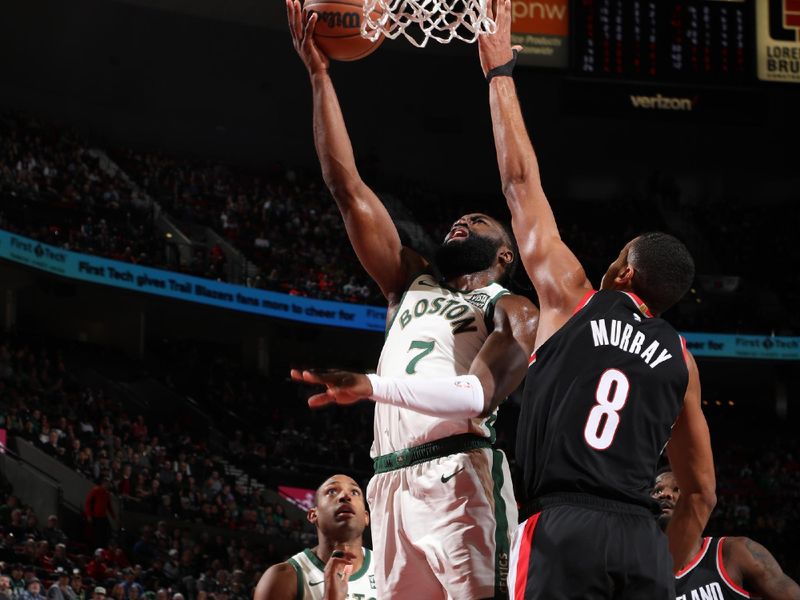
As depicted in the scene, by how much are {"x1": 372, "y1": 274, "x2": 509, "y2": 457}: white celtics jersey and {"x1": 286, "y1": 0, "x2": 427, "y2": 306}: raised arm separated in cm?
13

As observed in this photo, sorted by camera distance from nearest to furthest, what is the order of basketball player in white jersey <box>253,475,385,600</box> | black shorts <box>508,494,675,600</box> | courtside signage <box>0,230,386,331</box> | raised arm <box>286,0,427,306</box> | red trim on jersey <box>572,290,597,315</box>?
black shorts <box>508,494,675,600</box> → red trim on jersey <box>572,290,597,315</box> → raised arm <box>286,0,427,306</box> → basketball player in white jersey <box>253,475,385,600</box> → courtside signage <box>0,230,386,331</box>

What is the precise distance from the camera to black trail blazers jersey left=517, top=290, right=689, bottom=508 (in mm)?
3203

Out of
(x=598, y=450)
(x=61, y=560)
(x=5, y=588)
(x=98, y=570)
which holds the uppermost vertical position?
(x=598, y=450)

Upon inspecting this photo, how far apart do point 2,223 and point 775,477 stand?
50.9 ft

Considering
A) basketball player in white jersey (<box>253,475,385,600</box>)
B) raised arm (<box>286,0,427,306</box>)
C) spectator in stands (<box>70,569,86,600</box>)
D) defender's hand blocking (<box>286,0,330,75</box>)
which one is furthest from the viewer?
spectator in stands (<box>70,569,86,600</box>)

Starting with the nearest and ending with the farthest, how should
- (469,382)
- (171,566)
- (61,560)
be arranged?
(469,382)
(61,560)
(171,566)

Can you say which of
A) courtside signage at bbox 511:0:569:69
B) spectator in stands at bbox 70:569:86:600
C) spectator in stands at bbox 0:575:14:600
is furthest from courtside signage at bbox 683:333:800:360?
spectator in stands at bbox 0:575:14:600

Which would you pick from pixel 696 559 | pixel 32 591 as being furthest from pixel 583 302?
pixel 32 591

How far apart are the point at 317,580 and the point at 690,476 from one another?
2.47 meters

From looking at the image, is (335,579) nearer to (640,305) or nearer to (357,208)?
(357,208)

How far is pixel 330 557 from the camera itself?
5484 mm

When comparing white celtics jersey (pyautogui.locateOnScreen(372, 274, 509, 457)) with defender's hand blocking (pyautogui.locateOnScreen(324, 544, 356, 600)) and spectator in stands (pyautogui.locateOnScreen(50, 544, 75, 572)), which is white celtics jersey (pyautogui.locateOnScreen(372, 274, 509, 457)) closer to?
defender's hand blocking (pyautogui.locateOnScreen(324, 544, 356, 600))

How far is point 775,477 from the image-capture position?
2248 cm

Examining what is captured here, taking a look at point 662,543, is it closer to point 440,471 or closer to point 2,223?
point 440,471
